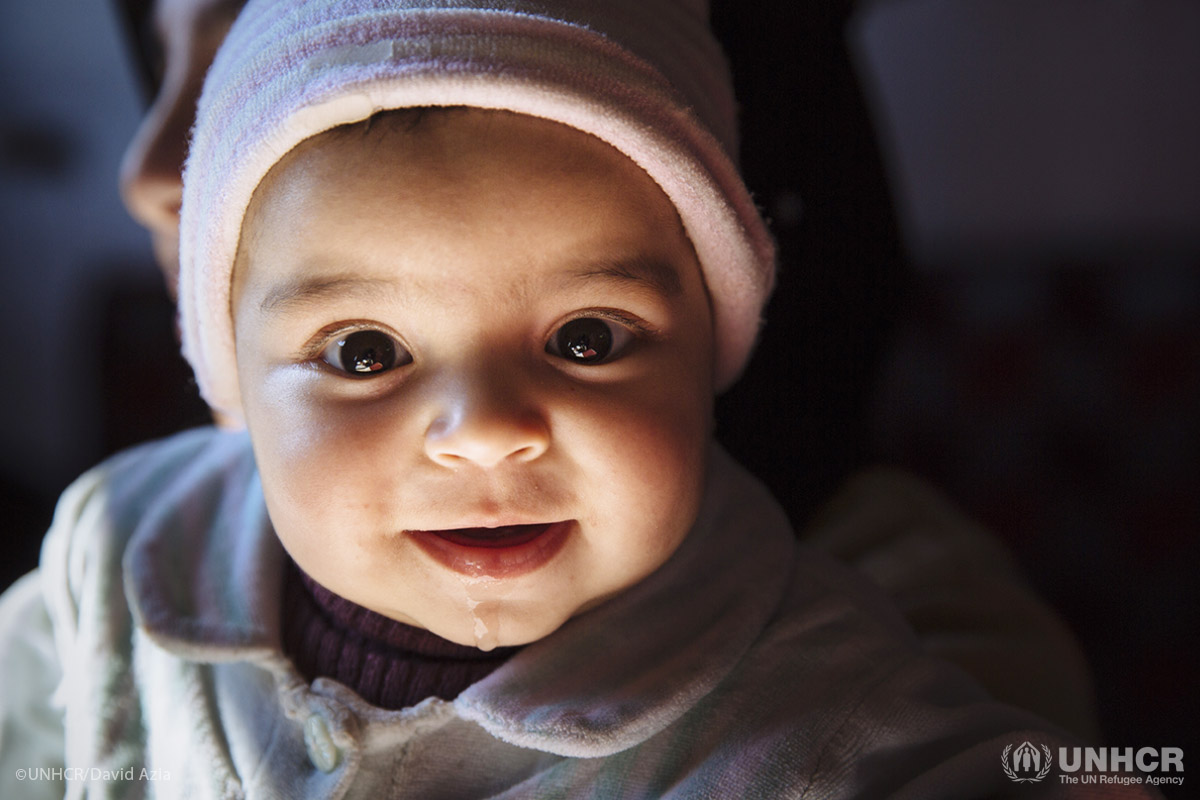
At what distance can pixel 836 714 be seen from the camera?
1.90 ft

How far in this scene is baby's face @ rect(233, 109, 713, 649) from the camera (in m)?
0.51

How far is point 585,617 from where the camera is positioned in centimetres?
62

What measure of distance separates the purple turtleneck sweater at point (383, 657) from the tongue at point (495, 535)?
0.37ft

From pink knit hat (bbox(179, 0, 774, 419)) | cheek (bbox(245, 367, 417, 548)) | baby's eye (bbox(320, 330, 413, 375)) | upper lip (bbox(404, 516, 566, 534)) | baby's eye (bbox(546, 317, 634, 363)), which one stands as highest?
pink knit hat (bbox(179, 0, 774, 419))

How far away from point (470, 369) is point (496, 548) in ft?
0.35

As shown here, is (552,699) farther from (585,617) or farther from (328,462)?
(328,462)

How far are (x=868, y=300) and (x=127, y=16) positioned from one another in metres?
0.79

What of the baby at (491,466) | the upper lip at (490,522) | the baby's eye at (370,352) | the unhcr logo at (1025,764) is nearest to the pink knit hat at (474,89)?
the baby at (491,466)

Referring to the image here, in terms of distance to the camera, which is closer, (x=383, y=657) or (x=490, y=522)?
(x=490, y=522)

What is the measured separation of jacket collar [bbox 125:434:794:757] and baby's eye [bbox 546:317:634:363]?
171mm

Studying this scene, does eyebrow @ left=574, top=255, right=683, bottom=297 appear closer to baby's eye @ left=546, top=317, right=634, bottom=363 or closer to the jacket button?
baby's eye @ left=546, top=317, right=634, bottom=363

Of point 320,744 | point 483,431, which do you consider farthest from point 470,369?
point 320,744

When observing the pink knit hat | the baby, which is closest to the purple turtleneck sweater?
the baby

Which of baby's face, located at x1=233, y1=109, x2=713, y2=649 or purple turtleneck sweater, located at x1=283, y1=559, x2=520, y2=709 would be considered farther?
purple turtleneck sweater, located at x1=283, y1=559, x2=520, y2=709
